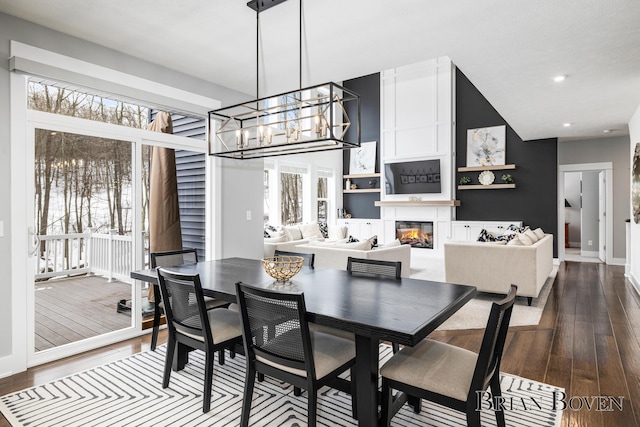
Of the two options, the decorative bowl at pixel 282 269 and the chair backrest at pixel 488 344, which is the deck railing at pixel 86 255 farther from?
the chair backrest at pixel 488 344

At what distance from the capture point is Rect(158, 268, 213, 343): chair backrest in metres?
2.14

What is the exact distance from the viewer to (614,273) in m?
6.43

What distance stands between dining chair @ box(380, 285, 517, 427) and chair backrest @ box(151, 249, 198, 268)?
2187 millimetres

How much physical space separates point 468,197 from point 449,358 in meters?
7.18

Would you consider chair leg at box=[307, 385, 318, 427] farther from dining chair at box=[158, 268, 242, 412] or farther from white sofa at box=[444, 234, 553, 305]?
white sofa at box=[444, 234, 553, 305]

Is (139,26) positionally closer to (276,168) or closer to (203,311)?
(203,311)

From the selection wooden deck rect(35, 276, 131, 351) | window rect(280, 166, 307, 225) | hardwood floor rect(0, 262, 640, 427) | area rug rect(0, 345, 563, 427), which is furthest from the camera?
window rect(280, 166, 307, 225)

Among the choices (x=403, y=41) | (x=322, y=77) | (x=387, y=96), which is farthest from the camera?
(x=387, y=96)

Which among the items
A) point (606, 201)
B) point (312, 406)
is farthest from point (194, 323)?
point (606, 201)

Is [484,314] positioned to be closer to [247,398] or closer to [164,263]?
[247,398]

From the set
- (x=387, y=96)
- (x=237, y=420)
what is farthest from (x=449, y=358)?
(x=387, y=96)

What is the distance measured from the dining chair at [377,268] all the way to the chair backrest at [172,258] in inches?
59.6

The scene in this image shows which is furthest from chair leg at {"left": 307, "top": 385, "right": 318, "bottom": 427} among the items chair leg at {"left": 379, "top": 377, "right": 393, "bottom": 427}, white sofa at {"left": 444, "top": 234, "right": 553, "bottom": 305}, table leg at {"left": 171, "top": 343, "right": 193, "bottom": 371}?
white sofa at {"left": 444, "top": 234, "right": 553, "bottom": 305}

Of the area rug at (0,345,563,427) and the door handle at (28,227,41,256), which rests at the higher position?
the door handle at (28,227,41,256)
